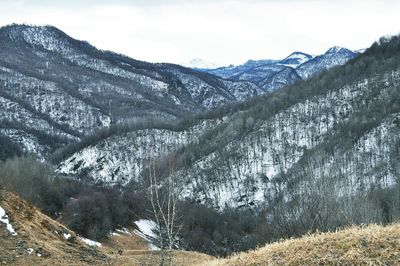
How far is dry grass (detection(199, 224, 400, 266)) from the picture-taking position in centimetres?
893

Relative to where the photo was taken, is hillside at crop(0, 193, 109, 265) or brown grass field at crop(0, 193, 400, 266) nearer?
brown grass field at crop(0, 193, 400, 266)

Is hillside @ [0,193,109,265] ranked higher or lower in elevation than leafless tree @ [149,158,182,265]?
lower

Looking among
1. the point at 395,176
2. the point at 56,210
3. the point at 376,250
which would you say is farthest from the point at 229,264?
the point at 395,176

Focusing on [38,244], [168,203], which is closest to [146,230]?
[38,244]

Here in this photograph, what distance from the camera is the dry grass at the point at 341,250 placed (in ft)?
29.3

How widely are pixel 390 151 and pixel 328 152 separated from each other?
77.3 feet

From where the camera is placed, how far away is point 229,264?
36.0 ft

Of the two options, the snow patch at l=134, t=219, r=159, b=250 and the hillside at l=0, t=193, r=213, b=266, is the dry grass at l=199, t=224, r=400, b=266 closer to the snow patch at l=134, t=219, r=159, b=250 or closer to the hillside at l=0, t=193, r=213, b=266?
the hillside at l=0, t=193, r=213, b=266

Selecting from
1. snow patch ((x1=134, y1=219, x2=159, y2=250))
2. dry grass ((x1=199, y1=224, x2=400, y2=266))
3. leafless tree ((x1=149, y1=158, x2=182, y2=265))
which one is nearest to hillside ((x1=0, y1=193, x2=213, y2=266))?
leafless tree ((x1=149, y1=158, x2=182, y2=265))

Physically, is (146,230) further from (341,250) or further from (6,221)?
(341,250)

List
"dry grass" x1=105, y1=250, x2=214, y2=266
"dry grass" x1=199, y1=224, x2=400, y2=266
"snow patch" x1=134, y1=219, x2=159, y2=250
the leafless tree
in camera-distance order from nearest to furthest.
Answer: "dry grass" x1=199, y1=224, x2=400, y2=266, the leafless tree, "dry grass" x1=105, y1=250, x2=214, y2=266, "snow patch" x1=134, y1=219, x2=159, y2=250

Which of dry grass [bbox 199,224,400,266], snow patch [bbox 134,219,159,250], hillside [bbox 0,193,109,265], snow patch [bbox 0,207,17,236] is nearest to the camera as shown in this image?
dry grass [bbox 199,224,400,266]

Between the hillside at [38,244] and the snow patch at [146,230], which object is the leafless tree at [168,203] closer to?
the hillside at [38,244]

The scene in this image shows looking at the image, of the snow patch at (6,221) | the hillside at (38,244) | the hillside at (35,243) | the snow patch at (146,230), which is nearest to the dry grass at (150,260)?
the hillside at (38,244)
